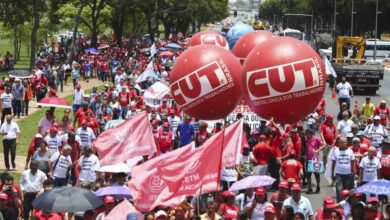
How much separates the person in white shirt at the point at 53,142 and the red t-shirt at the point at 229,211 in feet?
18.6

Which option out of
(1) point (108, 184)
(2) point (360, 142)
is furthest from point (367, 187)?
(2) point (360, 142)

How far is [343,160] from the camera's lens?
15984 millimetres

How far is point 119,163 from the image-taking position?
1426cm

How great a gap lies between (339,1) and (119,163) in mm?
87461

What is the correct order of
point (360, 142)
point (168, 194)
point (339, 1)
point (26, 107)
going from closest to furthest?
point (168, 194)
point (360, 142)
point (26, 107)
point (339, 1)

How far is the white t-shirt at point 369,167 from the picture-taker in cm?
1570

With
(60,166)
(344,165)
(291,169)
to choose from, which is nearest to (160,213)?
(291,169)

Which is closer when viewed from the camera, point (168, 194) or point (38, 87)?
point (168, 194)

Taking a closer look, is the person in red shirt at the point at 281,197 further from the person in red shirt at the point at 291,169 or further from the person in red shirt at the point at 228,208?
the person in red shirt at the point at 291,169

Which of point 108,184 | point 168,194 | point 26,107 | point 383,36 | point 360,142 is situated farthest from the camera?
point 383,36

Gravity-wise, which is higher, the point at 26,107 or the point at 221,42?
the point at 221,42

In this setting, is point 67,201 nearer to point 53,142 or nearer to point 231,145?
point 231,145

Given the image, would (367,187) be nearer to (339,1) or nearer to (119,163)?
(119,163)

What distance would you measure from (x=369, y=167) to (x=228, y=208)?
14.6 ft
